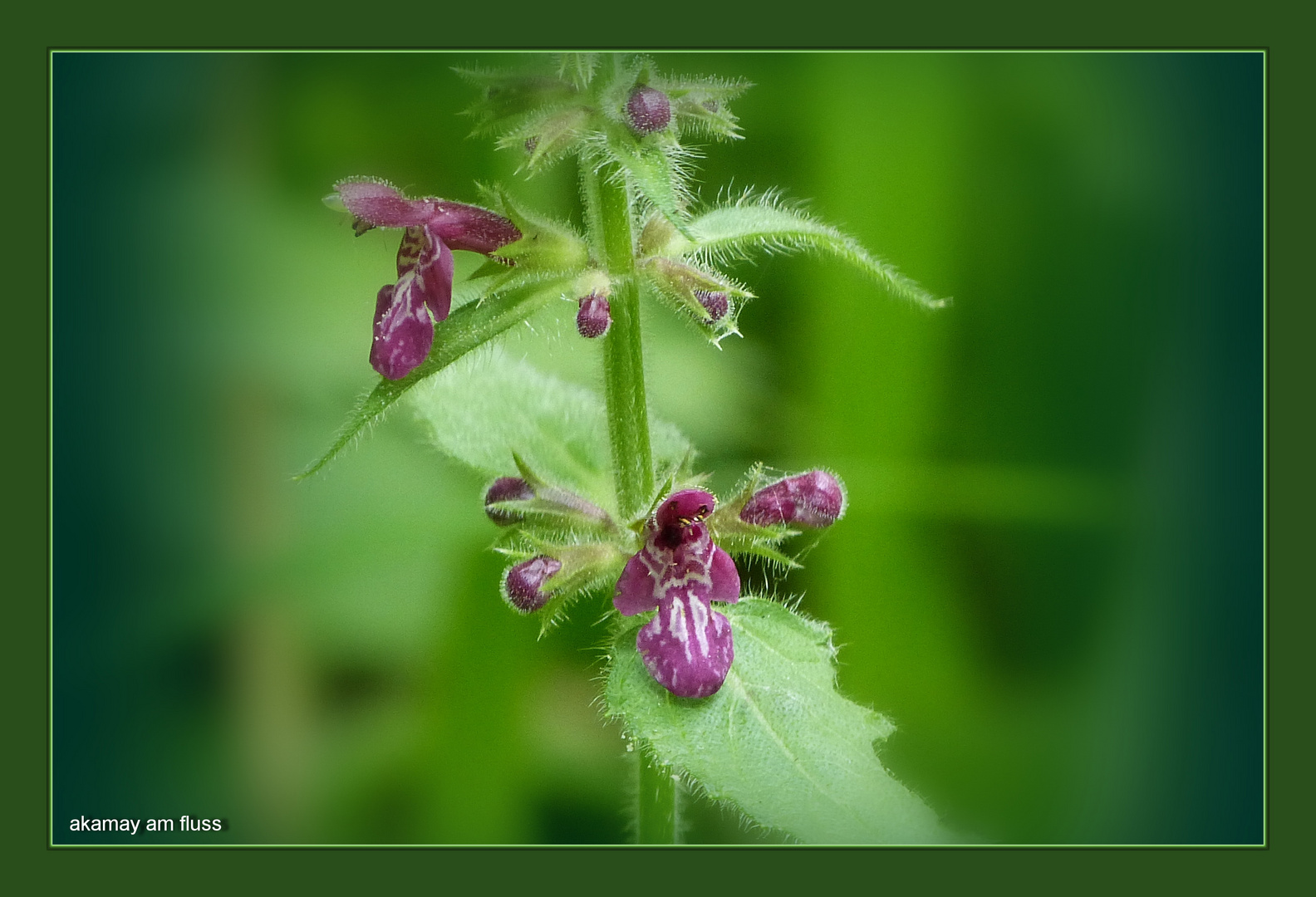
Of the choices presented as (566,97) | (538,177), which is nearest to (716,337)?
(566,97)

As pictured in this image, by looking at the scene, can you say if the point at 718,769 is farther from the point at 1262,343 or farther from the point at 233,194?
the point at 233,194

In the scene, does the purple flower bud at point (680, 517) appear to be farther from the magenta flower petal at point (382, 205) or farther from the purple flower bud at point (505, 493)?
the magenta flower petal at point (382, 205)

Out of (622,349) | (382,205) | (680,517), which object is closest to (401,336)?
(382,205)

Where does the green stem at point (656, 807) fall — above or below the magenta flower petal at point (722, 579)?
below

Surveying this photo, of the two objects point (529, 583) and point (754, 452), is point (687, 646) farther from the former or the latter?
point (754, 452)

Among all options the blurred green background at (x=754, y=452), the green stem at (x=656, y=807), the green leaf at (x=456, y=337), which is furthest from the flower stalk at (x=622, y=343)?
the blurred green background at (x=754, y=452)

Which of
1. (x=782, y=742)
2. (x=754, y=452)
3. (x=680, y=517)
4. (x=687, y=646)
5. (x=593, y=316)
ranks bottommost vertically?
(x=782, y=742)

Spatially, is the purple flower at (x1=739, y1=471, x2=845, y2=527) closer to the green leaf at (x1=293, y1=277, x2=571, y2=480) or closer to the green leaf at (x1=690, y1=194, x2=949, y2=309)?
the green leaf at (x1=690, y1=194, x2=949, y2=309)
